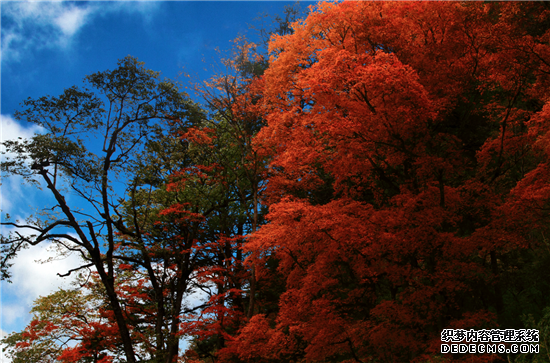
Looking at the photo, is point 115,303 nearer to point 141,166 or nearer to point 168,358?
point 168,358

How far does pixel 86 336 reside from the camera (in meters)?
14.1

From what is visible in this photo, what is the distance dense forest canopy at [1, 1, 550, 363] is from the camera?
869 centimetres

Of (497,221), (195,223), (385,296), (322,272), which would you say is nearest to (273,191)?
(195,223)

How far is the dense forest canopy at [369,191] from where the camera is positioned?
28.5 feet

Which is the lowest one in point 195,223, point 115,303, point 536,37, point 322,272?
point 115,303

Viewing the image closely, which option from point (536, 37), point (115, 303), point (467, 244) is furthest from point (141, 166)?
point (536, 37)

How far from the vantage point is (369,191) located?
1255cm

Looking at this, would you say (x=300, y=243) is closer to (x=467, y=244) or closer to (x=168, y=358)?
(x=467, y=244)

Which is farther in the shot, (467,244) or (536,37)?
(536,37)

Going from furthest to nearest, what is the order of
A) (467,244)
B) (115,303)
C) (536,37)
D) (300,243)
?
(115,303) < (300,243) < (536,37) < (467,244)

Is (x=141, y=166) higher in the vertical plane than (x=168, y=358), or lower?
higher

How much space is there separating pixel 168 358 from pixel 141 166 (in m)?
6.96

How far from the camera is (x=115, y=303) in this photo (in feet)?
35.3

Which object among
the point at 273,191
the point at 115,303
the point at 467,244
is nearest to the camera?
the point at 467,244
